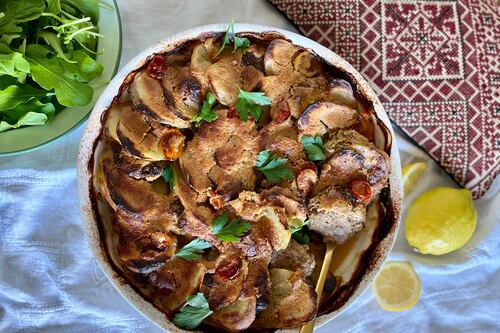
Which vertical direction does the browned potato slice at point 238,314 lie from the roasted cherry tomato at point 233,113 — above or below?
below

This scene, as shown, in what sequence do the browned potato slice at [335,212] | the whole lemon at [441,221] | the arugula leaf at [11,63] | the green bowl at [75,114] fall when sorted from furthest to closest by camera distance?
1. the whole lemon at [441,221]
2. the green bowl at [75,114]
3. the browned potato slice at [335,212]
4. the arugula leaf at [11,63]

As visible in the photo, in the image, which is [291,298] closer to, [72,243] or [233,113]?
[233,113]

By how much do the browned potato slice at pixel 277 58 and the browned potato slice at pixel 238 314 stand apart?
767 millimetres

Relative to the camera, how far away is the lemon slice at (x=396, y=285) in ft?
8.41

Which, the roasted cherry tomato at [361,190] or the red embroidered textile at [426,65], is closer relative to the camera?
the roasted cherry tomato at [361,190]

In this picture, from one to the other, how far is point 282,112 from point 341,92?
223 mm

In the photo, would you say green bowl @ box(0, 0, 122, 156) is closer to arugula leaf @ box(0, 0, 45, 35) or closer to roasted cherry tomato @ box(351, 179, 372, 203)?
arugula leaf @ box(0, 0, 45, 35)

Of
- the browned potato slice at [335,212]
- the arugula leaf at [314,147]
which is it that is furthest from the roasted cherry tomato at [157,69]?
the browned potato slice at [335,212]

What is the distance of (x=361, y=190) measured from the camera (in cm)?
208

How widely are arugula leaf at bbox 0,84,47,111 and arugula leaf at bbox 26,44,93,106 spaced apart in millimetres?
102

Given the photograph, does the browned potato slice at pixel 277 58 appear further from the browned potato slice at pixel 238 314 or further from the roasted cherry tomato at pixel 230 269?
the browned potato slice at pixel 238 314

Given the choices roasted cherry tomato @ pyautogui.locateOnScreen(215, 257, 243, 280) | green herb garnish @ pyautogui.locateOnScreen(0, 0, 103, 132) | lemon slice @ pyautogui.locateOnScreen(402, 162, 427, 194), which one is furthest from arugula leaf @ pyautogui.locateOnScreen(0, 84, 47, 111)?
lemon slice @ pyautogui.locateOnScreen(402, 162, 427, 194)

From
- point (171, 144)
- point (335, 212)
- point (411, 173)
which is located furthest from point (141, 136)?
point (411, 173)

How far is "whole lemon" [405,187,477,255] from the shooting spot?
8.17ft
